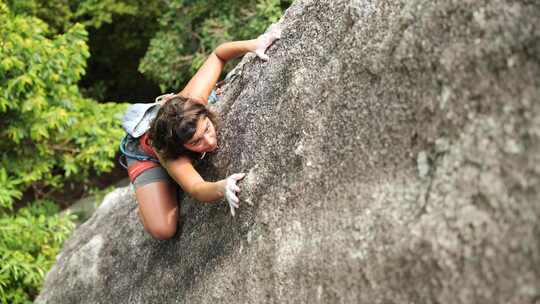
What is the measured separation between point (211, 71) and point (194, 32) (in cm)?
475

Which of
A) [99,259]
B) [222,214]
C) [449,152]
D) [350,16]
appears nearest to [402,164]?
[449,152]

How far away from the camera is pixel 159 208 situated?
373 centimetres

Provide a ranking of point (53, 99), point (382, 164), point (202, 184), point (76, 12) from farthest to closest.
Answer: point (76, 12)
point (53, 99)
point (202, 184)
point (382, 164)

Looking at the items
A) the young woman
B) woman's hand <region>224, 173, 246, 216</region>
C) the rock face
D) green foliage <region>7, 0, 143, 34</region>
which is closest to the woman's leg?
the young woman

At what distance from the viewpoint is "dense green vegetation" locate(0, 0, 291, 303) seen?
6031 millimetres

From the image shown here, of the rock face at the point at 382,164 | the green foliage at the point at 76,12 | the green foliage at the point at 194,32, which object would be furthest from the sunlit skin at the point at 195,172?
the green foliage at the point at 76,12

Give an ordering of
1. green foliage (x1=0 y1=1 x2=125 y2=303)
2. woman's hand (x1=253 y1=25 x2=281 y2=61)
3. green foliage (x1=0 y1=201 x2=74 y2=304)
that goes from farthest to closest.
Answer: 1. green foliage (x1=0 y1=1 x2=125 y2=303)
2. green foliage (x1=0 y1=201 x2=74 y2=304)
3. woman's hand (x1=253 y1=25 x2=281 y2=61)

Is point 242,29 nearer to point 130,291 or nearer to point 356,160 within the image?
point 130,291

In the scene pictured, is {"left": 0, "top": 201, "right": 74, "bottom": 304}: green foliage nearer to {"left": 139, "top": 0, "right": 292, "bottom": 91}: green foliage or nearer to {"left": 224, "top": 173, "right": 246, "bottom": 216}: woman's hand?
{"left": 139, "top": 0, "right": 292, "bottom": 91}: green foliage

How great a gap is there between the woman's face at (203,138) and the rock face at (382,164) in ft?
0.37

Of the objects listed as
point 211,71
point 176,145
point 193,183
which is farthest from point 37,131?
point 193,183

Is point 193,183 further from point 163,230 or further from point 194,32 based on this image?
point 194,32

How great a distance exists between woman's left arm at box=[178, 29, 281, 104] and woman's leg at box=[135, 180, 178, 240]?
722 millimetres

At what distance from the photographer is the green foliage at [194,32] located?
7.24 metres
